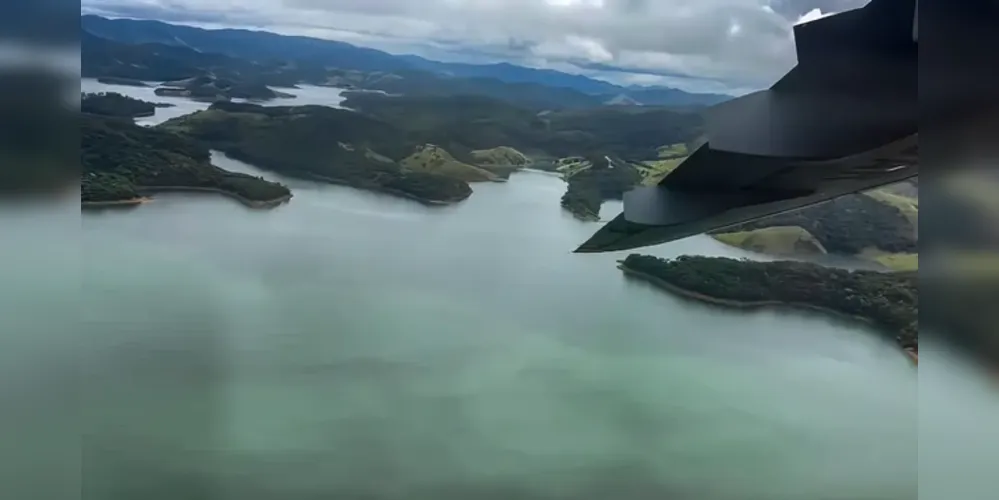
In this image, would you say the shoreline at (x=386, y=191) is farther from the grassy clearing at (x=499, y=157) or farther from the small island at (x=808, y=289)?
the small island at (x=808, y=289)

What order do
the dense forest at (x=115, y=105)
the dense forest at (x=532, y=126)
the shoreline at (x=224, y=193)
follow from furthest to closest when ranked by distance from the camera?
the dense forest at (x=532, y=126) → the shoreline at (x=224, y=193) → the dense forest at (x=115, y=105)

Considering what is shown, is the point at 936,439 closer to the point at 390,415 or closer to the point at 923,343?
the point at 923,343

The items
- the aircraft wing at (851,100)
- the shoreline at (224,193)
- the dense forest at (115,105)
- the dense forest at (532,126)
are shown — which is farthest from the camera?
the dense forest at (532,126)

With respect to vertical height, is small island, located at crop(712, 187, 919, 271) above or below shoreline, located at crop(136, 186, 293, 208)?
below

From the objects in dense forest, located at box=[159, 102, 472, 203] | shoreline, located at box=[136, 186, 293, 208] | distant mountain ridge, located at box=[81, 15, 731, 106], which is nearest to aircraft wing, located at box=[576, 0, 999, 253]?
distant mountain ridge, located at box=[81, 15, 731, 106]

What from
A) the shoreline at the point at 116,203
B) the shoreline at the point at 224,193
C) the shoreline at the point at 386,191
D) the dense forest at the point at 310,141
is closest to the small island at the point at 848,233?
the shoreline at the point at 386,191

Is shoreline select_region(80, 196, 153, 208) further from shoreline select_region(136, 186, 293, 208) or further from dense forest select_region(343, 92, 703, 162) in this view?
dense forest select_region(343, 92, 703, 162)

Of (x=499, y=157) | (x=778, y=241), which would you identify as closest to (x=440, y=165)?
(x=499, y=157)

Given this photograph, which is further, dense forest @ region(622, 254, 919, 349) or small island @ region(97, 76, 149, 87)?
dense forest @ region(622, 254, 919, 349)
